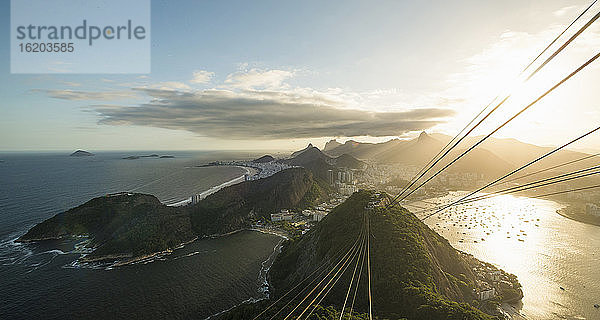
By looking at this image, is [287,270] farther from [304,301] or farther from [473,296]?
[473,296]

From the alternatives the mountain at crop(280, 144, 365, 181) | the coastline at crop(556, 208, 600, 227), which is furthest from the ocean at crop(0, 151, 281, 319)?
the coastline at crop(556, 208, 600, 227)

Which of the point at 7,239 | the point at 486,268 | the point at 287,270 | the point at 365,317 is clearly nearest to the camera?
the point at 365,317

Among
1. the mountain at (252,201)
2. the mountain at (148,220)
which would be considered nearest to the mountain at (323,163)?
the mountain at (252,201)

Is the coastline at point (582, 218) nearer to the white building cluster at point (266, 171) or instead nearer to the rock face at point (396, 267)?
the rock face at point (396, 267)

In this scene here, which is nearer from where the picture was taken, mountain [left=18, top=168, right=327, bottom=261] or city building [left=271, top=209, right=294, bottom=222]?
mountain [left=18, top=168, right=327, bottom=261]

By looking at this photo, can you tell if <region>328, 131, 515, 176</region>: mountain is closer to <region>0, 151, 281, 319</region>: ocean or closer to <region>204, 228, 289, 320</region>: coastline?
<region>204, 228, 289, 320</region>: coastline

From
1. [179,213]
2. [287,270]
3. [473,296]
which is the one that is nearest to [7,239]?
[179,213]
